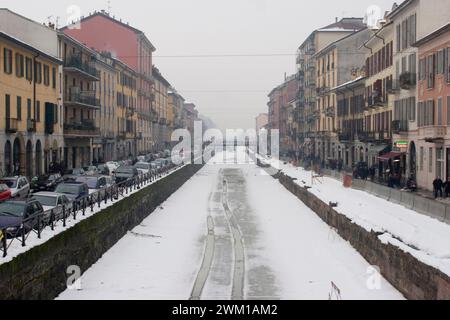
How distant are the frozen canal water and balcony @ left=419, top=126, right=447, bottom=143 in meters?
8.62

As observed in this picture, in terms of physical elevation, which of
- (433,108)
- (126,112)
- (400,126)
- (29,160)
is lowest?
(29,160)

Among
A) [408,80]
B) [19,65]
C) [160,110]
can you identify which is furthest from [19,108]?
[160,110]

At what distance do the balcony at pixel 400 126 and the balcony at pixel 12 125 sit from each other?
89.0ft

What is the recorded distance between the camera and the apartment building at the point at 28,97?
45.7 metres

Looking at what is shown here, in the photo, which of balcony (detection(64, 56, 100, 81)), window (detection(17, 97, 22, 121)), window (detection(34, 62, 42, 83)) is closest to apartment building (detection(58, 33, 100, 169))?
balcony (detection(64, 56, 100, 81))

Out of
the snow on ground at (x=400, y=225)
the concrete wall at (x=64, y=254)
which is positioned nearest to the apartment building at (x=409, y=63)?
the snow on ground at (x=400, y=225)

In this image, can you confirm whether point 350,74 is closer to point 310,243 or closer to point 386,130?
point 386,130

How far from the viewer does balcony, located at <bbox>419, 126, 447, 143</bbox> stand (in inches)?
1628

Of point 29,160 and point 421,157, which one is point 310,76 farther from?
point 29,160

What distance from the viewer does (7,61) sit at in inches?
1805

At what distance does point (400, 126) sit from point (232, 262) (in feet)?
93.4

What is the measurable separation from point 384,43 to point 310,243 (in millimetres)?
31469

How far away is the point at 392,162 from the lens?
5419cm
